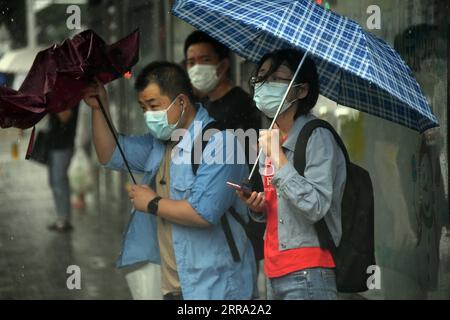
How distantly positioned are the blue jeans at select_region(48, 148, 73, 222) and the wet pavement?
0.09 meters

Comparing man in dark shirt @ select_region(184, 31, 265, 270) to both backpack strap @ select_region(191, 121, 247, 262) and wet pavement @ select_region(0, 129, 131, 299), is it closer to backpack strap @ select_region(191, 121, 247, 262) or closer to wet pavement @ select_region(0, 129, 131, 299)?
backpack strap @ select_region(191, 121, 247, 262)

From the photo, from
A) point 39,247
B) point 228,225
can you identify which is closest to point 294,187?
point 228,225

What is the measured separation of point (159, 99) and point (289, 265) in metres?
1.12

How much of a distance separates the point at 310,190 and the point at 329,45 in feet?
2.14

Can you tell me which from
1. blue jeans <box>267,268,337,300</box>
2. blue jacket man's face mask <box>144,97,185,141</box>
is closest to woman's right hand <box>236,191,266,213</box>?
blue jeans <box>267,268,337,300</box>

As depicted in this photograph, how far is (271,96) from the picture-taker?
4.59m

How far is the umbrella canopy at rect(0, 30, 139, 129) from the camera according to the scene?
4.67 meters

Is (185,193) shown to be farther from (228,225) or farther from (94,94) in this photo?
(94,94)

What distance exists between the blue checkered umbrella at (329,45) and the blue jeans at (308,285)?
33.8 inches

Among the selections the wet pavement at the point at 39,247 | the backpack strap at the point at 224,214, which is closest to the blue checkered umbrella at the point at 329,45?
the backpack strap at the point at 224,214

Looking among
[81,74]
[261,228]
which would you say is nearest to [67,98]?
[81,74]

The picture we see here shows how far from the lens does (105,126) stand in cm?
502

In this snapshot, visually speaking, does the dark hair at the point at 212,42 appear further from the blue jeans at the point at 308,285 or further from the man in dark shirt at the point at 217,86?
the blue jeans at the point at 308,285

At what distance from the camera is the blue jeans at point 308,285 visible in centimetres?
443
